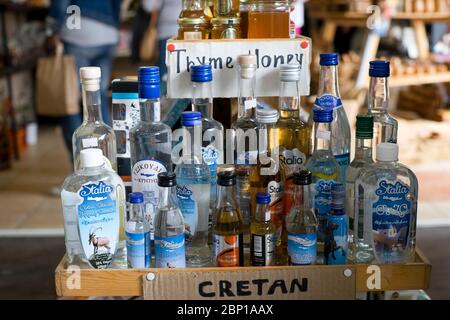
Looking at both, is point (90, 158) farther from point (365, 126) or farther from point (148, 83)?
point (365, 126)

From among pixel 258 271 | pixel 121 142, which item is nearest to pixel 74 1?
pixel 121 142

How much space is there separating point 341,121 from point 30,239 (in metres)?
2.06

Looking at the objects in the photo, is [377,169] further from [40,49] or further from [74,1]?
[40,49]

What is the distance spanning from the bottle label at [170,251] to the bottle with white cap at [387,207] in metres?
0.30

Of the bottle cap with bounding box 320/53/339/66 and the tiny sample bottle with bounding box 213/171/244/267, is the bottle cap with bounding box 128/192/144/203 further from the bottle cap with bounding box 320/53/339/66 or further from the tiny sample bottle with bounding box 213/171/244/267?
the bottle cap with bounding box 320/53/339/66

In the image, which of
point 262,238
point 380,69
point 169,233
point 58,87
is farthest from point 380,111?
point 58,87

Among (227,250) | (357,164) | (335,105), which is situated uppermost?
(335,105)

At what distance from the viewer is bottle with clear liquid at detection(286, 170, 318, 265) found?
1.01 metres

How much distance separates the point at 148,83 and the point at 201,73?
9 cm

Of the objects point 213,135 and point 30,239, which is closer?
point 213,135

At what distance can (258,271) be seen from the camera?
1017 millimetres

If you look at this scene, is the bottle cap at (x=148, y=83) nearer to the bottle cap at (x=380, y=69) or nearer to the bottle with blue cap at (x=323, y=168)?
the bottle with blue cap at (x=323, y=168)

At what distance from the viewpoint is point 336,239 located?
104 centimetres

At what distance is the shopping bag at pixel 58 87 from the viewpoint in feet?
10.9
